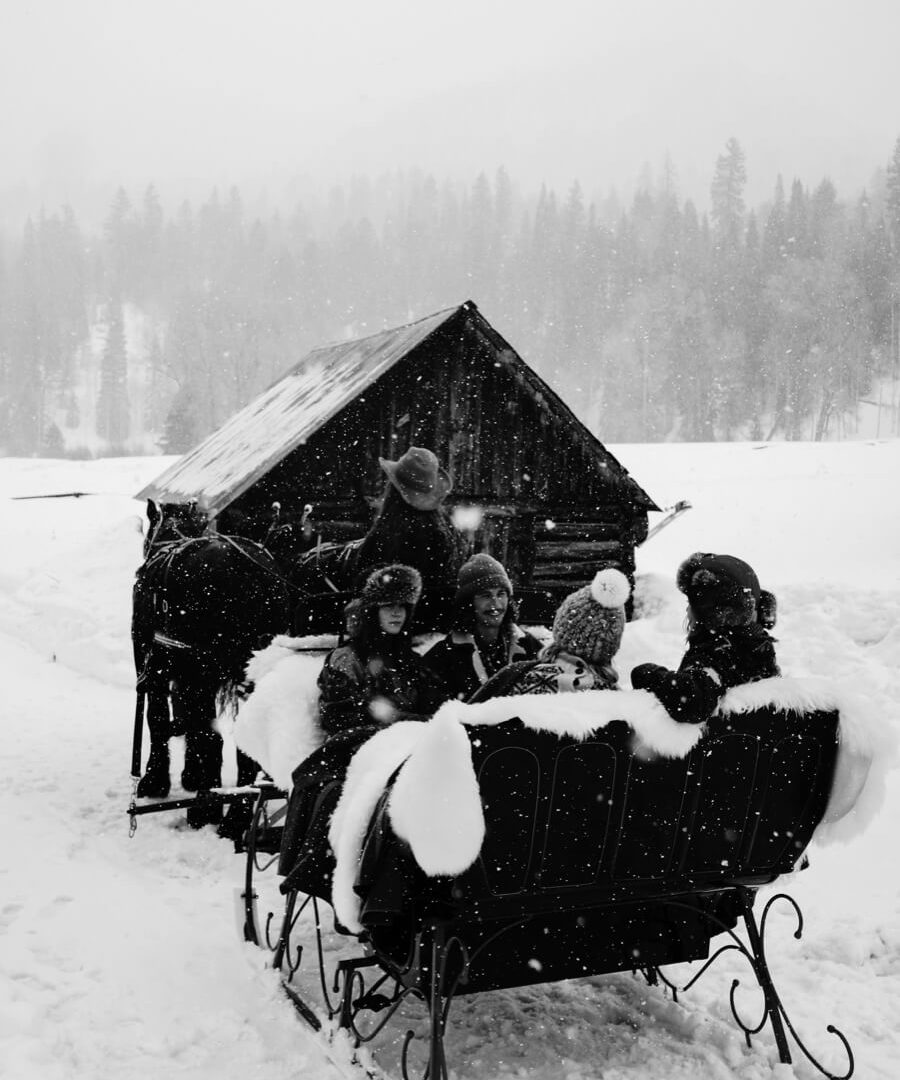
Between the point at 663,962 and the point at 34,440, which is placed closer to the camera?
the point at 663,962

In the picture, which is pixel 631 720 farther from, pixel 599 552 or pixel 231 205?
pixel 231 205

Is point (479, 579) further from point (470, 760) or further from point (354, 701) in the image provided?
point (470, 760)

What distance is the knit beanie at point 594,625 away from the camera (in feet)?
13.1

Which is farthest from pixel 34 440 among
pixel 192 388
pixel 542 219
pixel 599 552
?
pixel 599 552

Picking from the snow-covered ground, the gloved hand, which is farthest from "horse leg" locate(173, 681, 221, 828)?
the gloved hand

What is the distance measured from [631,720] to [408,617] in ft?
5.73

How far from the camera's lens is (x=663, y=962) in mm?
3689

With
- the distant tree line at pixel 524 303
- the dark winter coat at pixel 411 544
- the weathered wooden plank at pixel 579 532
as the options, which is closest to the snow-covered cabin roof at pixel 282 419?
the weathered wooden plank at pixel 579 532

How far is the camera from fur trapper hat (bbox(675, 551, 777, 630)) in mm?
3664

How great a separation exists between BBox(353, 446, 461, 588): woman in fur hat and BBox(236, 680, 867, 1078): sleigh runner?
2.75 metres

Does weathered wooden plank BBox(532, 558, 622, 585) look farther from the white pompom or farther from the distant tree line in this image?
the distant tree line

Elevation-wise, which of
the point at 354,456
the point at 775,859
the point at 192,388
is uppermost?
the point at 192,388

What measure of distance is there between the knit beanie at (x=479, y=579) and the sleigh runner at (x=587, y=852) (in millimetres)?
1580

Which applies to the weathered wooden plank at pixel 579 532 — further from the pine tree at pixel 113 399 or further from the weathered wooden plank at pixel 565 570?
the pine tree at pixel 113 399
